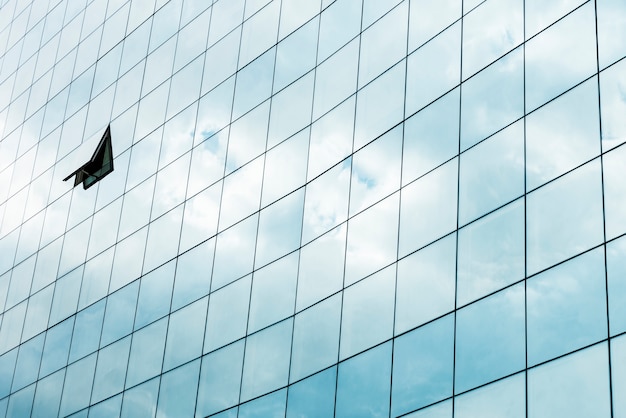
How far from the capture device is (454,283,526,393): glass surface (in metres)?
23.5

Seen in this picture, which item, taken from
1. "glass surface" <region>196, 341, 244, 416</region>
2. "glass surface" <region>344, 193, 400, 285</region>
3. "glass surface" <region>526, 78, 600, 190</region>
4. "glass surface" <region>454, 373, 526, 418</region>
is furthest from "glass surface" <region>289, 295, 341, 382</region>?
"glass surface" <region>526, 78, 600, 190</region>

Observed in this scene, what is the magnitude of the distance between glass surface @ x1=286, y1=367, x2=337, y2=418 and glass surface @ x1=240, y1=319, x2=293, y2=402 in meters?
0.76

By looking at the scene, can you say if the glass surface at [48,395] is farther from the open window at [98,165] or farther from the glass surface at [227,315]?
the glass surface at [227,315]

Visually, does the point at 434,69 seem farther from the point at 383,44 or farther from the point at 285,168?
the point at 285,168

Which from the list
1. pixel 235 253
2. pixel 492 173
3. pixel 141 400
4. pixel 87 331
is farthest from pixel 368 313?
pixel 87 331

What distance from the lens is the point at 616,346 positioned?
21.2 metres

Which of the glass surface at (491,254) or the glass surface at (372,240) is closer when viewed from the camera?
the glass surface at (491,254)

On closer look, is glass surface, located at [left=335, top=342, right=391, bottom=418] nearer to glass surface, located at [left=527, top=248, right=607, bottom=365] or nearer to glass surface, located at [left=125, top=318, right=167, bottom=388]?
glass surface, located at [left=527, top=248, right=607, bottom=365]

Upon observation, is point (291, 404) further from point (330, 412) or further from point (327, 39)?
point (327, 39)

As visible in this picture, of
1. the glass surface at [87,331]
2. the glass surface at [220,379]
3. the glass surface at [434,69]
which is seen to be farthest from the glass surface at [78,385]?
the glass surface at [434,69]

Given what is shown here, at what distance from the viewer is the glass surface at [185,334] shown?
34.2 metres

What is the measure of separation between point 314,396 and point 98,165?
20.7 m

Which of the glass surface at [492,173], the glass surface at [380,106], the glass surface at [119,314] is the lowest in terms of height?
the glass surface at [119,314]

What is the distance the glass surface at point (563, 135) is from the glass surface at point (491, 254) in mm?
1051
